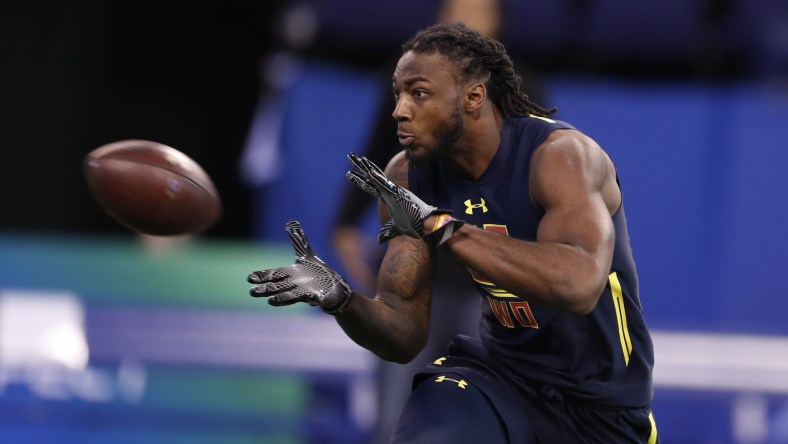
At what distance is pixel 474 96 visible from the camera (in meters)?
3.18

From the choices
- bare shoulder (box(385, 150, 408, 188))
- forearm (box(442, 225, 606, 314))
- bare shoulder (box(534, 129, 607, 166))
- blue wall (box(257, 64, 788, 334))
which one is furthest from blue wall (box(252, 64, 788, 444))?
forearm (box(442, 225, 606, 314))

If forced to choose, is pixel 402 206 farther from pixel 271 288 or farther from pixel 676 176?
pixel 676 176

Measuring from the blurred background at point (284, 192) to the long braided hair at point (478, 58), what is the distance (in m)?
0.70

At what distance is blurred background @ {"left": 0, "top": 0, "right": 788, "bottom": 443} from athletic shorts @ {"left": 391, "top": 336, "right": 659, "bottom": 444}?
124cm

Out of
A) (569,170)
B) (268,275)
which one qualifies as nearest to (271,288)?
(268,275)

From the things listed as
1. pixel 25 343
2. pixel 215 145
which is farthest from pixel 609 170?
pixel 215 145

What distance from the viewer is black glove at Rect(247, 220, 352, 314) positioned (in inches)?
115

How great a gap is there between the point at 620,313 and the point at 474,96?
2.29 feet

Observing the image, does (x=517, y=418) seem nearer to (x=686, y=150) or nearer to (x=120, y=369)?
(x=120, y=369)

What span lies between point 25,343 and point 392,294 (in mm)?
2960

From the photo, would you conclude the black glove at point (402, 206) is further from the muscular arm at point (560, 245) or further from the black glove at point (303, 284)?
the black glove at point (303, 284)

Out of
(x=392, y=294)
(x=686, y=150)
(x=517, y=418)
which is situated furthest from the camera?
(x=686, y=150)

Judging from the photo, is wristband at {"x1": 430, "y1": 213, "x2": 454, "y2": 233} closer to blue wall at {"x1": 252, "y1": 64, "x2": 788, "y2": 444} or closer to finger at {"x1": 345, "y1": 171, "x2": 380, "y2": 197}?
finger at {"x1": 345, "y1": 171, "x2": 380, "y2": 197}

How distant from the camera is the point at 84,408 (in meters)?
5.46
